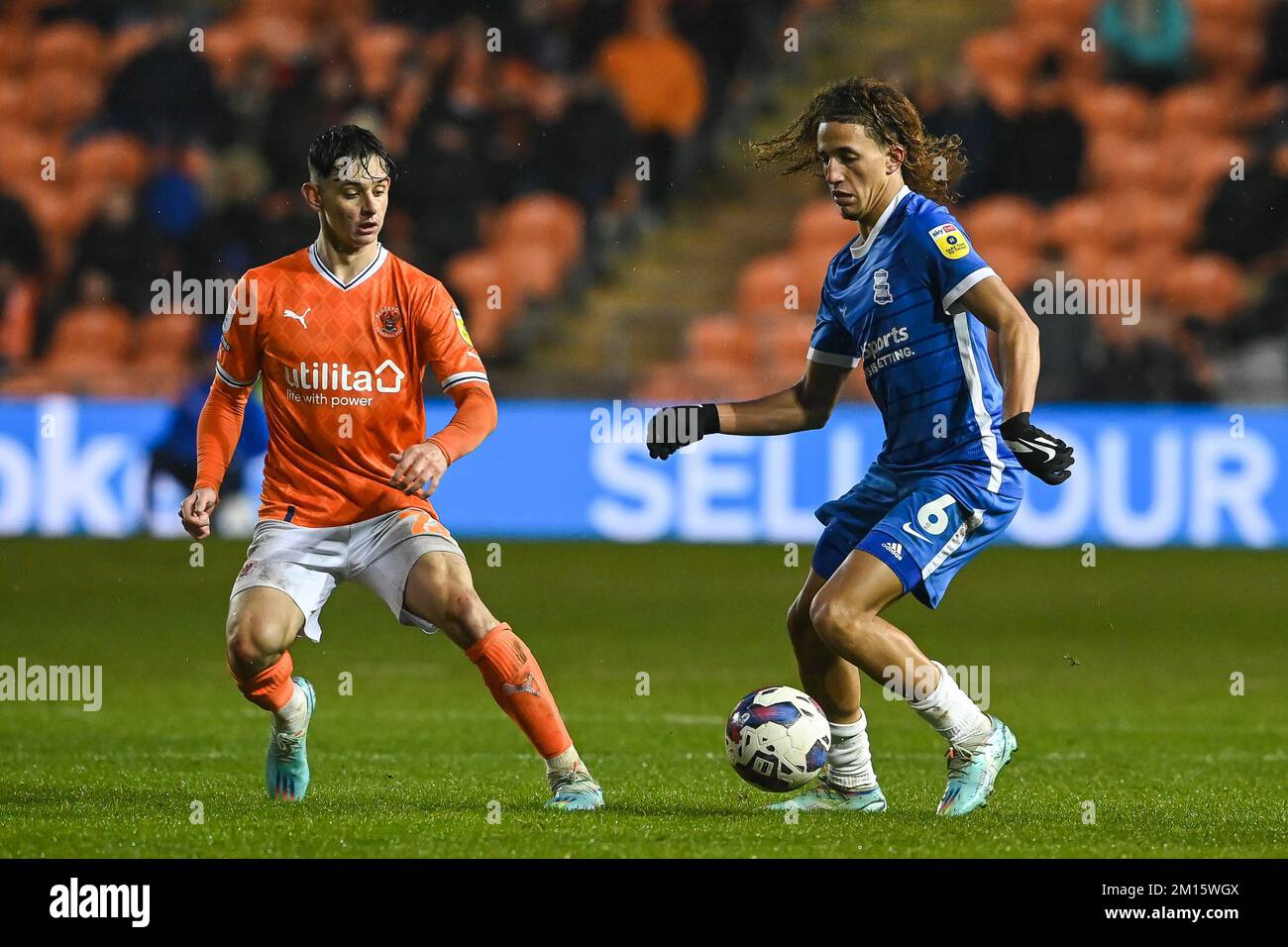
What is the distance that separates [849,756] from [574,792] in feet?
2.95

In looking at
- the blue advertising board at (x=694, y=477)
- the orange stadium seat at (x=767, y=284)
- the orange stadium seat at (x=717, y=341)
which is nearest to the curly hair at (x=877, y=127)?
the blue advertising board at (x=694, y=477)

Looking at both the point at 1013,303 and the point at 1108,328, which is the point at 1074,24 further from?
the point at 1013,303

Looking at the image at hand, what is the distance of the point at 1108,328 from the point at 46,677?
27.0 ft

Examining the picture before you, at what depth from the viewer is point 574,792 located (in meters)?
5.95

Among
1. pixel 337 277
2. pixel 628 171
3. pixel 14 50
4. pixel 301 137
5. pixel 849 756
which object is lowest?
pixel 849 756

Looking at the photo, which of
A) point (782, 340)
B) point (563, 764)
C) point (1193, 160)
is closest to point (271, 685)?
point (563, 764)

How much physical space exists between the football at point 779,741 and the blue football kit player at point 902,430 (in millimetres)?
162

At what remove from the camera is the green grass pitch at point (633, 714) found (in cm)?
553

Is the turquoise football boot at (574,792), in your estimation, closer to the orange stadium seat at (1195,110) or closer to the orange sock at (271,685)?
the orange sock at (271,685)

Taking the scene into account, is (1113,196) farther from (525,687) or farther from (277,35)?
(525,687)

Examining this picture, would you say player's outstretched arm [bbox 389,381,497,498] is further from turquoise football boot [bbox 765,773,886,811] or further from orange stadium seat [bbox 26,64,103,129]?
orange stadium seat [bbox 26,64,103,129]

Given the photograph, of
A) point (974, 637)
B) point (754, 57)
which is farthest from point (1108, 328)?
point (754, 57)

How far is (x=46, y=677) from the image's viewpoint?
9.88 meters

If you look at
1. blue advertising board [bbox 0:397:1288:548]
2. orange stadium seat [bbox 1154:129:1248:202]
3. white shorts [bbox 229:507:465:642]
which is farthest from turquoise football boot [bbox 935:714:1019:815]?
orange stadium seat [bbox 1154:129:1248:202]
